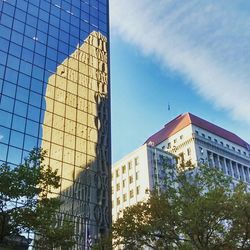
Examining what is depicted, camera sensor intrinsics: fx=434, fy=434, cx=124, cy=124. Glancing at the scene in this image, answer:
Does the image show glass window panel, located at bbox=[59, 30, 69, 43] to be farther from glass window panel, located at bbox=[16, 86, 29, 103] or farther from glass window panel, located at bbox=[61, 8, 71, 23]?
glass window panel, located at bbox=[16, 86, 29, 103]

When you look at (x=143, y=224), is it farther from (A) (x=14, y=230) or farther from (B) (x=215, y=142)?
(B) (x=215, y=142)

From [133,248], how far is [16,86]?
26.8 meters

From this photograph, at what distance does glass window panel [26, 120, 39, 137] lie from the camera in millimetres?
48294

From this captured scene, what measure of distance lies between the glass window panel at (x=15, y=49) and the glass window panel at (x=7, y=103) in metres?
6.66

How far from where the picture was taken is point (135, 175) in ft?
341

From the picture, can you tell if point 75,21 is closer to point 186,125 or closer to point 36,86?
point 36,86

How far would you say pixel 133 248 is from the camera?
30.0 m

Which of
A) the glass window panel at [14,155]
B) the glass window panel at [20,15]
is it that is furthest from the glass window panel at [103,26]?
the glass window panel at [14,155]

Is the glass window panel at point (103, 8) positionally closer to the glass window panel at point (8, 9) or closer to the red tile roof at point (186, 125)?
the glass window panel at point (8, 9)

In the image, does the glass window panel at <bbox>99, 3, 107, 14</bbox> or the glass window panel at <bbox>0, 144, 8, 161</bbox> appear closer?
the glass window panel at <bbox>0, 144, 8, 161</bbox>

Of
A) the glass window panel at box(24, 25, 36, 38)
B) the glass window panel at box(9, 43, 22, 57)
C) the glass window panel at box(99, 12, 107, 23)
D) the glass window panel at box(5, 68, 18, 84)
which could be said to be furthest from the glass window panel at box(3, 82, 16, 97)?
the glass window panel at box(99, 12, 107, 23)

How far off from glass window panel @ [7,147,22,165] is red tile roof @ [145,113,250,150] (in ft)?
249

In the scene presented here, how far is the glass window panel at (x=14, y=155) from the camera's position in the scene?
148 ft

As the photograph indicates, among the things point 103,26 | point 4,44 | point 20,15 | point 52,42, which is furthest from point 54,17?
point 4,44
